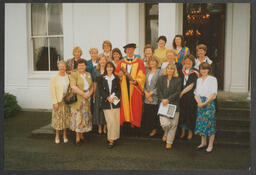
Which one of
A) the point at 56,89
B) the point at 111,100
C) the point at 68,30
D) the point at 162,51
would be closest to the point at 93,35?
the point at 68,30

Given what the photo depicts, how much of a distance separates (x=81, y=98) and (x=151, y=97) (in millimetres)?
1445

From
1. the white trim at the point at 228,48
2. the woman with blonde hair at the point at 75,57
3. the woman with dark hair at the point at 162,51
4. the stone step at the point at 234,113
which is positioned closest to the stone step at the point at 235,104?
the stone step at the point at 234,113

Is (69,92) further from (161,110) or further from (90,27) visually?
(90,27)

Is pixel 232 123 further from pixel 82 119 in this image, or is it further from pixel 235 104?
pixel 82 119

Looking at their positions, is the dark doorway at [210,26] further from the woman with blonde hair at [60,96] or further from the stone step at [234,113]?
the woman with blonde hair at [60,96]

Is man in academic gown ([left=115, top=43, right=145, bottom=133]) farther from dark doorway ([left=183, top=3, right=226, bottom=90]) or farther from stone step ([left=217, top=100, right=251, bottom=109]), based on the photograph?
dark doorway ([left=183, top=3, right=226, bottom=90])

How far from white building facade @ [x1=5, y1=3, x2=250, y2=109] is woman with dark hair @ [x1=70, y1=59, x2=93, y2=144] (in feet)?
6.11

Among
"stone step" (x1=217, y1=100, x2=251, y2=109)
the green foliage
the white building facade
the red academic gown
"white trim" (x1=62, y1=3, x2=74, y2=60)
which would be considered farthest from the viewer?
"white trim" (x1=62, y1=3, x2=74, y2=60)

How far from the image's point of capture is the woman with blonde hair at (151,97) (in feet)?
16.0

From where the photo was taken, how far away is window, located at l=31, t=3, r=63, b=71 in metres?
7.38

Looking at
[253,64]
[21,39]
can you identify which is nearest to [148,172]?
[253,64]

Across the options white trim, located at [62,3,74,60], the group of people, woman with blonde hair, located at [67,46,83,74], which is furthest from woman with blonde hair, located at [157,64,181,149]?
white trim, located at [62,3,74,60]

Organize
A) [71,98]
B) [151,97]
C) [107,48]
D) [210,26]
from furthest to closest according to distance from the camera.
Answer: [210,26] < [107,48] < [151,97] < [71,98]

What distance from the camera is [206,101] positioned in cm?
443
